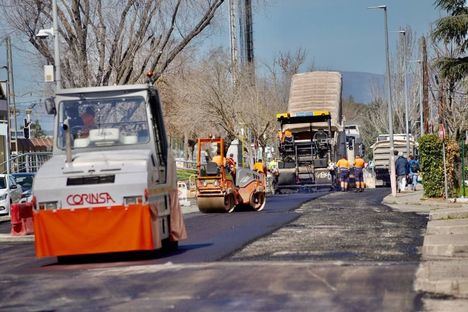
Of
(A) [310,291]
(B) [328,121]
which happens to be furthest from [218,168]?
(A) [310,291]

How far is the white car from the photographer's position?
3544cm

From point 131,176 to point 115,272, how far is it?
6.16ft

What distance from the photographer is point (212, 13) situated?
116 ft

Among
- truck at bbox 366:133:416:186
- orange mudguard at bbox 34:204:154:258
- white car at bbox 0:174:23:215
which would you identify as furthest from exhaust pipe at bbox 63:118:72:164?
truck at bbox 366:133:416:186

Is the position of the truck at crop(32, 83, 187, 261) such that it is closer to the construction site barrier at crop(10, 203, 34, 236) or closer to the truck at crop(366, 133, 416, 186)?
the construction site barrier at crop(10, 203, 34, 236)

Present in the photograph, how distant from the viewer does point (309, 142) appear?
41969 millimetres

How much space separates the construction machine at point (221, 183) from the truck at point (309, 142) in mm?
12070

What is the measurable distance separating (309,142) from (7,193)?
45.3 feet

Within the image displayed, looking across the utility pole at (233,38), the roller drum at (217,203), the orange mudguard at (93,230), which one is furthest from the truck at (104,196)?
the utility pole at (233,38)

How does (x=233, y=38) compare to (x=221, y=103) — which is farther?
(x=233, y=38)

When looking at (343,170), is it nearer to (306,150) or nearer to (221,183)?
(306,150)

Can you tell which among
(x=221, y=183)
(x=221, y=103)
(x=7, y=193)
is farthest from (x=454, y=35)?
(x=221, y=103)

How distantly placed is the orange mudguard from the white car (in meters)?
20.6

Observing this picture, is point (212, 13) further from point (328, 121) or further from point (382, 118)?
point (382, 118)
